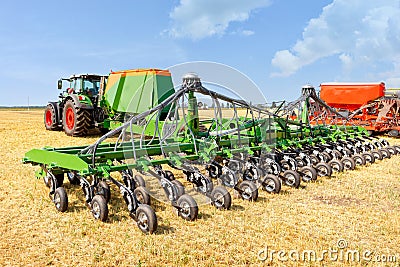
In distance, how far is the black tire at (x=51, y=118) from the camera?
12.3 m

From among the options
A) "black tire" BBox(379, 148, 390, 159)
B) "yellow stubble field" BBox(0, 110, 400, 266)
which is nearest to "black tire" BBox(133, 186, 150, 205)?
"yellow stubble field" BBox(0, 110, 400, 266)

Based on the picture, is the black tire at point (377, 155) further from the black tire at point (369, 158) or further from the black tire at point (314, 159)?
the black tire at point (314, 159)

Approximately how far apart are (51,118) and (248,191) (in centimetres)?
983

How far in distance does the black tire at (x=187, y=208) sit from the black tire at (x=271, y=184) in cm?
155

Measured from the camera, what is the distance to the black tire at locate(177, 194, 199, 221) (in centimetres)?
404

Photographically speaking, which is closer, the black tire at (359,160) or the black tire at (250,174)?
the black tire at (250,174)

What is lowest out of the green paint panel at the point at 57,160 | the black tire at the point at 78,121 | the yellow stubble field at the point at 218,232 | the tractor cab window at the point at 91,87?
the yellow stubble field at the point at 218,232

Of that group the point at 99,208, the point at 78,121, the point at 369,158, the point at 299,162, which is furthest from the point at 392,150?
the point at 78,121

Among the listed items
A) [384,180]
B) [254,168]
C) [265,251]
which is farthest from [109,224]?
[384,180]

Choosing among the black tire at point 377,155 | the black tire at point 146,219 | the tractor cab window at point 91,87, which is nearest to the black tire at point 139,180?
the black tire at point 146,219

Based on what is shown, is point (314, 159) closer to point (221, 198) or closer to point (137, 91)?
point (221, 198)

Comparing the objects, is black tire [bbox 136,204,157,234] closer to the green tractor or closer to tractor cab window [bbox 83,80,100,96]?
the green tractor

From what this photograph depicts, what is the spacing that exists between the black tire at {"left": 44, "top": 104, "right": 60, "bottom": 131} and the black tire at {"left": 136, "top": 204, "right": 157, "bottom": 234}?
967cm

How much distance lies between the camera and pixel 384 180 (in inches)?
246
